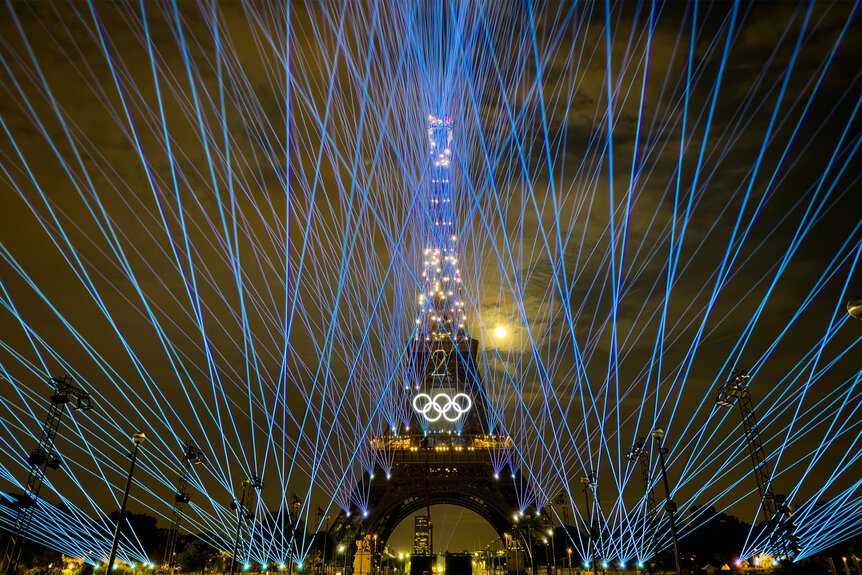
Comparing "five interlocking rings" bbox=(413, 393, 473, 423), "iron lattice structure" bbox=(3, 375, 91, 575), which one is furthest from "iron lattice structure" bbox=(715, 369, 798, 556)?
"five interlocking rings" bbox=(413, 393, 473, 423)

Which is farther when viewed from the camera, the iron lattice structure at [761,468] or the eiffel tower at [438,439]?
the eiffel tower at [438,439]

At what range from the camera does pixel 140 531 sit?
7300 centimetres

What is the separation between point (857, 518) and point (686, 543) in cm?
2526

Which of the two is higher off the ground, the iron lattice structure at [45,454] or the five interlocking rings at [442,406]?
the five interlocking rings at [442,406]

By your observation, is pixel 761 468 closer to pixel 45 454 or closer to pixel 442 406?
pixel 45 454

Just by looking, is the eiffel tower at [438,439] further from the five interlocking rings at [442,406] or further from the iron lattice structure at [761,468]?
the iron lattice structure at [761,468]

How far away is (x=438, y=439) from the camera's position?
56656 millimetres

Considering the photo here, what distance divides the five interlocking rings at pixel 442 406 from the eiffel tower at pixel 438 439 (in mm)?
110

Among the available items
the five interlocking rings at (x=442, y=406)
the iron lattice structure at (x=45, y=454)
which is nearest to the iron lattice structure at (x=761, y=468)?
the iron lattice structure at (x=45, y=454)

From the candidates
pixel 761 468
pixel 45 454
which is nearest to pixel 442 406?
pixel 761 468

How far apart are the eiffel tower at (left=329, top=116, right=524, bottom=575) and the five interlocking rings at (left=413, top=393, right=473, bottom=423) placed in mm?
110

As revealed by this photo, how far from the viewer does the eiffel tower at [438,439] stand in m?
50.8

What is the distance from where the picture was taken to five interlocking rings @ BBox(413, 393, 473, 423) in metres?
56.4

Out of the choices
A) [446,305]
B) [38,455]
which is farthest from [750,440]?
[446,305]
